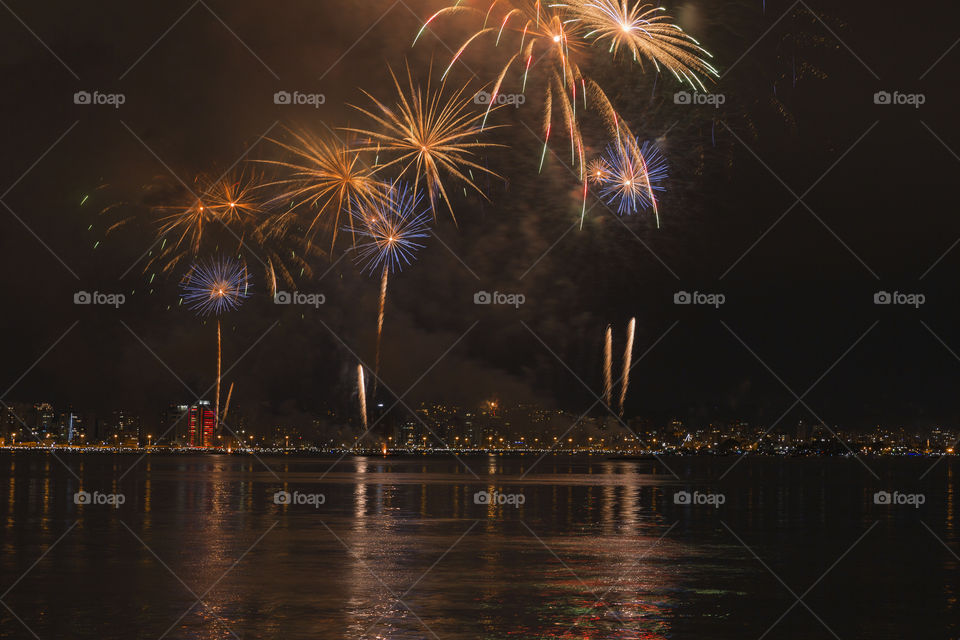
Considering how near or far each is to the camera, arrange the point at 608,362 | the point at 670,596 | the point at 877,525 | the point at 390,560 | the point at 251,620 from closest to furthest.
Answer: the point at 251,620, the point at 670,596, the point at 390,560, the point at 877,525, the point at 608,362

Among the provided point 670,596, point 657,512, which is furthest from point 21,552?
point 657,512

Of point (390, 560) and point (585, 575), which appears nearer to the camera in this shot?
point (585, 575)

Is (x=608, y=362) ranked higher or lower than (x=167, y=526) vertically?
higher

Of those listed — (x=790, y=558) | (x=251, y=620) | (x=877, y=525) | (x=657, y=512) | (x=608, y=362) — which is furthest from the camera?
(x=608, y=362)

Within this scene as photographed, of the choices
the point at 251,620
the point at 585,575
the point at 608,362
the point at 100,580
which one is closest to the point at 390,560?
the point at 585,575

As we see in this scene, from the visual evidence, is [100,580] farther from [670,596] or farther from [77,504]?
[77,504]

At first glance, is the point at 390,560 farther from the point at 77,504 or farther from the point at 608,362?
the point at 608,362
